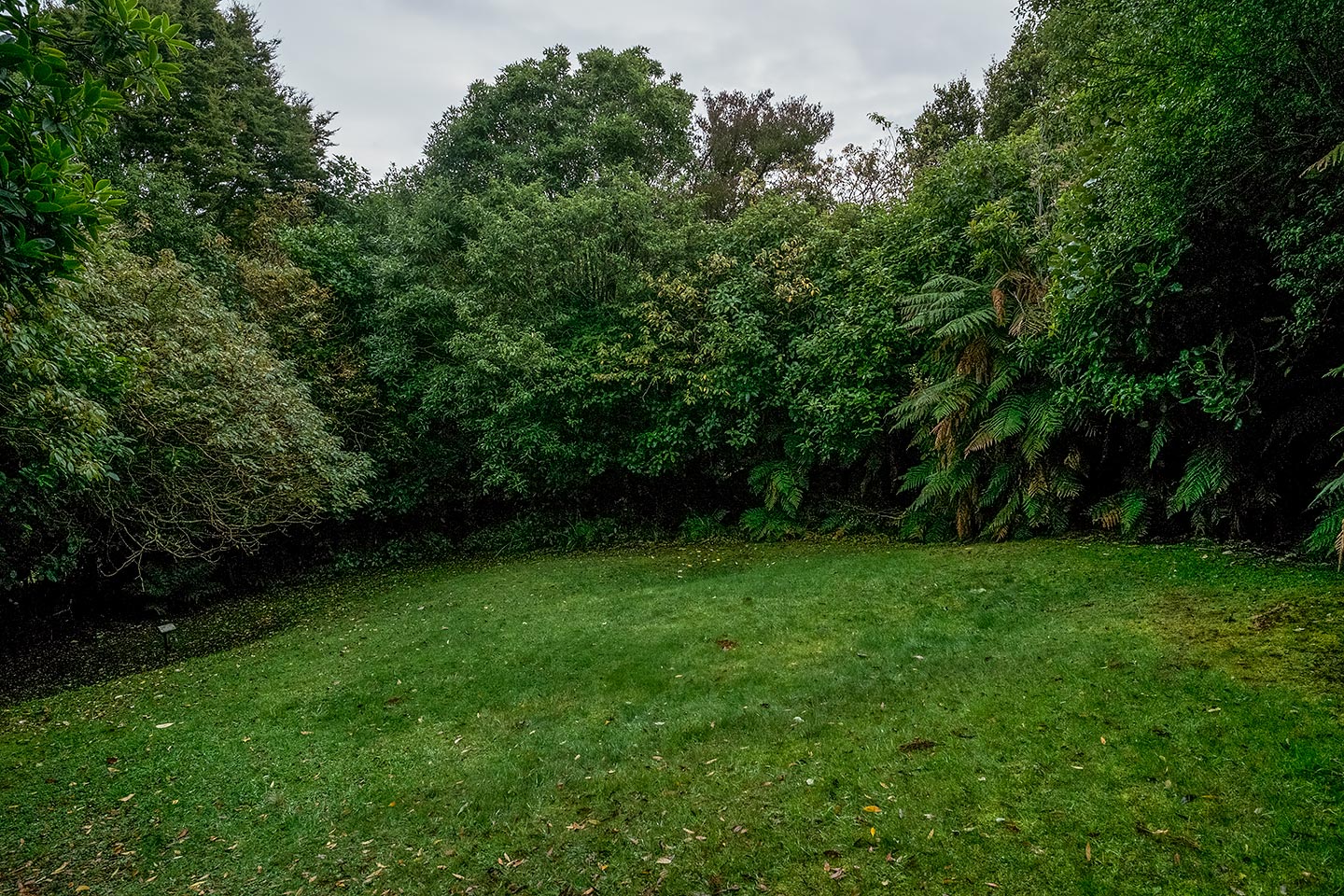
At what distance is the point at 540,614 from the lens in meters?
7.50

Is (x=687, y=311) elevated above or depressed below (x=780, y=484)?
above

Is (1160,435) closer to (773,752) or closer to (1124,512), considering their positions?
(1124,512)

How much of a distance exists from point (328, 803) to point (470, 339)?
7.86 metres

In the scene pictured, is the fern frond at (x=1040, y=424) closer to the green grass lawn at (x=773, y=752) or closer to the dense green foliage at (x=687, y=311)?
the dense green foliage at (x=687, y=311)

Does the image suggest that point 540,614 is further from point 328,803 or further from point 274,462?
point 274,462

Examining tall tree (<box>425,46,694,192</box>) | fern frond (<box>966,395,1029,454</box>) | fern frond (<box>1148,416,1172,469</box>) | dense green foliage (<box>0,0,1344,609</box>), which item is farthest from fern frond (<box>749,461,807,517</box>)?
tall tree (<box>425,46,694,192</box>)

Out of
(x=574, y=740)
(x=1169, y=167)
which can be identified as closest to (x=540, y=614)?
(x=574, y=740)

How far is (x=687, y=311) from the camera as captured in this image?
35.0 ft

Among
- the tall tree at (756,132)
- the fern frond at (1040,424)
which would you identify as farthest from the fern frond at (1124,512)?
the tall tree at (756,132)

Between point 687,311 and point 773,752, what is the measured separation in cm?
816

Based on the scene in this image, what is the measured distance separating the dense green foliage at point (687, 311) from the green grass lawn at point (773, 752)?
1.72m

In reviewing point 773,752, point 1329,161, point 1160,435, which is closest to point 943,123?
point 1160,435

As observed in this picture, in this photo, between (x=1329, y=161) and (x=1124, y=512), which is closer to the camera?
(x=1329, y=161)

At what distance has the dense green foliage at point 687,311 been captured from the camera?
14.3 feet
